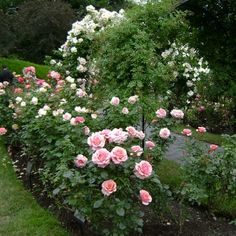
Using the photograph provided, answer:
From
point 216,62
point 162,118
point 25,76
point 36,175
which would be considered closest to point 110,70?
point 162,118

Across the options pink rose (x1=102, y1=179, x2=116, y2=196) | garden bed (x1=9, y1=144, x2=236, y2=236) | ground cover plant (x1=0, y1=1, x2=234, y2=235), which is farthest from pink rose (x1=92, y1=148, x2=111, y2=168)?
garden bed (x1=9, y1=144, x2=236, y2=236)

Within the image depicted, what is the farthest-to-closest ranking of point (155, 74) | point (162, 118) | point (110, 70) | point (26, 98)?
1. point (26, 98)
2. point (110, 70)
3. point (155, 74)
4. point (162, 118)

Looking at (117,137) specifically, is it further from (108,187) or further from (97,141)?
(108,187)

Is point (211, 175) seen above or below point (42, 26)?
above

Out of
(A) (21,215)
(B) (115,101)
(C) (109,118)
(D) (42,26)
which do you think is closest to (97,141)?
(B) (115,101)

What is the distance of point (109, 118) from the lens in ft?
15.8

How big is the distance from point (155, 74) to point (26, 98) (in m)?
1.89

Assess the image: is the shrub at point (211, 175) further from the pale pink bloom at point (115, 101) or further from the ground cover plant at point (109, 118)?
the pale pink bloom at point (115, 101)

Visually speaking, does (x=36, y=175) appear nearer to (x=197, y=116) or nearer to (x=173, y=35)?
(x=173, y=35)

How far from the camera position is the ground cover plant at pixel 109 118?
3482 millimetres

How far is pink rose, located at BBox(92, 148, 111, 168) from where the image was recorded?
132 inches

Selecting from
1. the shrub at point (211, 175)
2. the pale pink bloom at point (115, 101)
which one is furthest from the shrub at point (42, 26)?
the shrub at point (211, 175)

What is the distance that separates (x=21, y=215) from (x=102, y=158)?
183 cm

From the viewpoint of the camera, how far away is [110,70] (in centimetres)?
576
